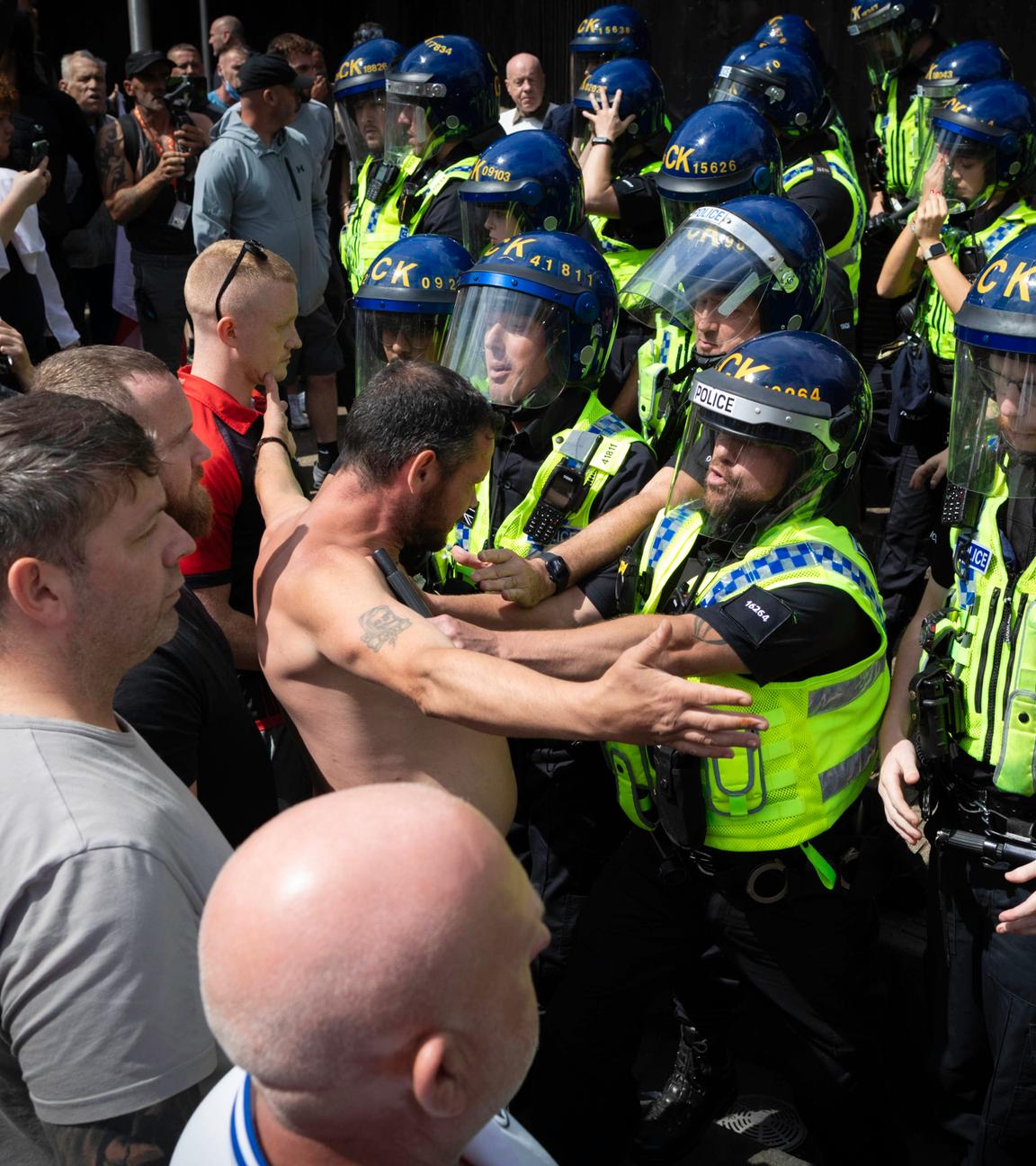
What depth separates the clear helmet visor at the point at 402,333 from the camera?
13.8ft

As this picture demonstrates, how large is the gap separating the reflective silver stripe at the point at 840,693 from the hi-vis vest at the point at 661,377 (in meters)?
1.58

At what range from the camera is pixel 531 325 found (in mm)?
3607

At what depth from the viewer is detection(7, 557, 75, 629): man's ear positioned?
5.65ft

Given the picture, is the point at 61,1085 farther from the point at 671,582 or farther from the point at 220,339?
the point at 220,339

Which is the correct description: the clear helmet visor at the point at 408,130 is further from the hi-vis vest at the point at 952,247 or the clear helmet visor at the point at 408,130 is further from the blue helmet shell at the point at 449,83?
the hi-vis vest at the point at 952,247

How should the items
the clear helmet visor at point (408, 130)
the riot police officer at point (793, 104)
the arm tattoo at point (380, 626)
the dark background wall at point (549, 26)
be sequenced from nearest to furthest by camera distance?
the arm tattoo at point (380, 626) → the riot police officer at point (793, 104) → the clear helmet visor at point (408, 130) → the dark background wall at point (549, 26)

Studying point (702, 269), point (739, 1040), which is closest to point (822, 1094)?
point (739, 1040)

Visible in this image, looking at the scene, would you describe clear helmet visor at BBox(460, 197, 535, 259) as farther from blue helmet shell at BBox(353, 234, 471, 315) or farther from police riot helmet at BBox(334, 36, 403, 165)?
police riot helmet at BBox(334, 36, 403, 165)

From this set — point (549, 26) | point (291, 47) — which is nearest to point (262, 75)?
point (291, 47)

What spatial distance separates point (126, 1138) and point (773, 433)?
1.85 meters

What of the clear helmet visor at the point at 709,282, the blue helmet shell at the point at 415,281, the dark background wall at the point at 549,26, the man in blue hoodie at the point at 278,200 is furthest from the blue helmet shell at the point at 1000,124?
the dark background wall at the point at 549,26

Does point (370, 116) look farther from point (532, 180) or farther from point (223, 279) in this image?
point (223, 279)

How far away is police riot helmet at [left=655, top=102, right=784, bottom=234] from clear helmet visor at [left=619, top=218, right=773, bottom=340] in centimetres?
73

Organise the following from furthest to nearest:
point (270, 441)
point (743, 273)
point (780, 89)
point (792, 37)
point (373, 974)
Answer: point (792, 37) → point (780, 89) → point (743, 273) → point (270, 441) → point (373, 974)
